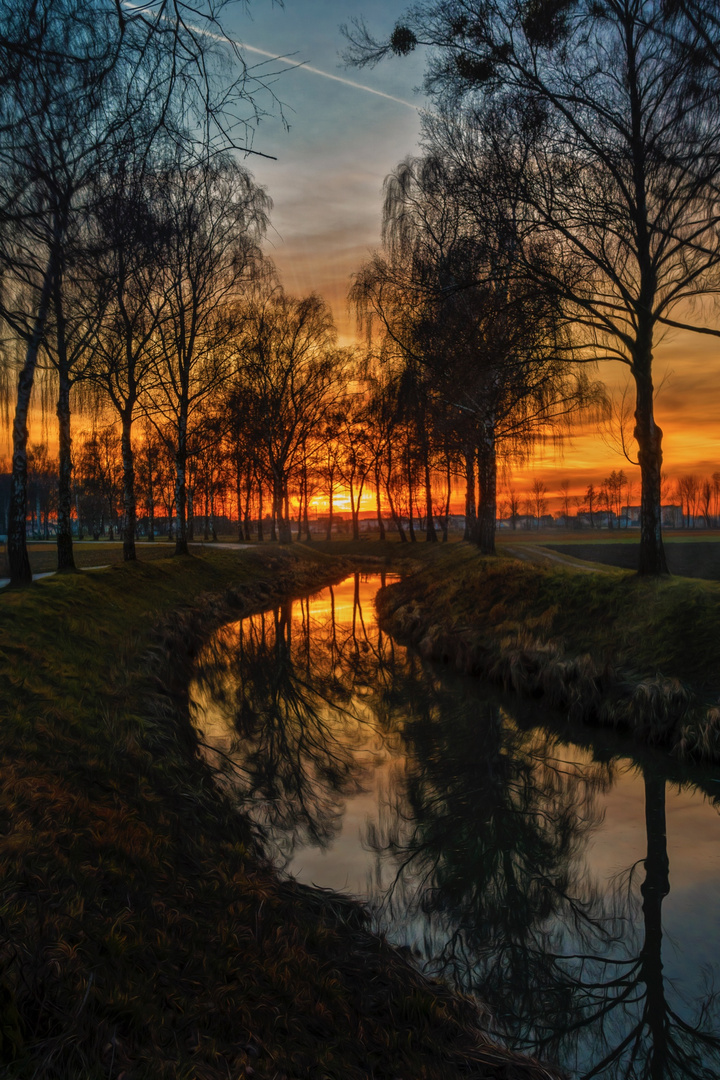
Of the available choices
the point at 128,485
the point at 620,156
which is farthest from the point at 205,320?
the point at 620,156

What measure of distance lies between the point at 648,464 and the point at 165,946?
1158 centimetres

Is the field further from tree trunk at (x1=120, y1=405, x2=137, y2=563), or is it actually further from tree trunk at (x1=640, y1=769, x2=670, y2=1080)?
tree trunk at (x1=120, y1=405, x2=137, y2=563)

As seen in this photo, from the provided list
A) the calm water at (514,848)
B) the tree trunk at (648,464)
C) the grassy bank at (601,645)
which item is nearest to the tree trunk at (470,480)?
the grassy bank at (601,645)

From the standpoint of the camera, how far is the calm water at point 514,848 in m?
3.79

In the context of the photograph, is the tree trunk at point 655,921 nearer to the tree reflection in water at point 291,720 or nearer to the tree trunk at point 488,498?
the tree reflection in water at point 291,720

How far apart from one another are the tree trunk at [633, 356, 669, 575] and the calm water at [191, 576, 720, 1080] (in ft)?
13.7

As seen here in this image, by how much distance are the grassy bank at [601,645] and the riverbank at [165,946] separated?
568 cm

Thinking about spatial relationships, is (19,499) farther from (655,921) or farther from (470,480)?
(470,480)

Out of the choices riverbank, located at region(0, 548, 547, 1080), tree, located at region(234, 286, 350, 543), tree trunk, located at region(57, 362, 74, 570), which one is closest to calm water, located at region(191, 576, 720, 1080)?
riverbank, located at region(0, 548, 547, 1080)

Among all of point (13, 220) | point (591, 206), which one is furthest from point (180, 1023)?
point (591, 206)

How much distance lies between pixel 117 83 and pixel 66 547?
1352 centimetres

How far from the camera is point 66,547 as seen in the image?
1529 centimetres

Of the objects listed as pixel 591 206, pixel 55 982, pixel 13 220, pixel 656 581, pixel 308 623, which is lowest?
pixel 308 623

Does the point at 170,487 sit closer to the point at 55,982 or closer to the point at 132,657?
the point at 132,657
